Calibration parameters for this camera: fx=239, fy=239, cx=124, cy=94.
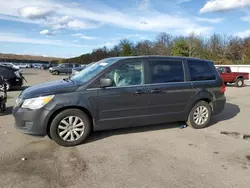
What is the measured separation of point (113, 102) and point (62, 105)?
1046 mm

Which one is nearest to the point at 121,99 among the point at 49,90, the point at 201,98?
the point at 49,90

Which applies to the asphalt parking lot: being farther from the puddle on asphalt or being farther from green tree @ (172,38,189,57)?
green tree @ (172,38,189,57)

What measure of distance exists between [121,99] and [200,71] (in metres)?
2.42

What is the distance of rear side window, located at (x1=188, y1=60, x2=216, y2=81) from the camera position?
601 centimetres

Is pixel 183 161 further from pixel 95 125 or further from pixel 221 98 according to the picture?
pixel 221 98

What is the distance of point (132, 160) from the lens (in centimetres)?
418

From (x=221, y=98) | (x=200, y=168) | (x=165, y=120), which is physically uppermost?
(x=221, y=98)

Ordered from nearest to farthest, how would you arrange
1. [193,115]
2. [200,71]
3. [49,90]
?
[49,90] → [193,115] → [200,71]

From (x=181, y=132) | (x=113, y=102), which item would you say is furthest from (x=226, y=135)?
(x=113, y=102)

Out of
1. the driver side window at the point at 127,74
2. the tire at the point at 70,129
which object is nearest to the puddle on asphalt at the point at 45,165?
the tire at the point at 70,129

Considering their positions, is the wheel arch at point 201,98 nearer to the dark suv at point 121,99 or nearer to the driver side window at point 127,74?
the dark suv at point 121,99

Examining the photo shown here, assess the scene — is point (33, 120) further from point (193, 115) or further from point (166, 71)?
point (193, 115)

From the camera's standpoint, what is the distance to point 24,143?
4.93 m

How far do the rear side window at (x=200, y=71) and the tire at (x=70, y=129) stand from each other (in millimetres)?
2898
